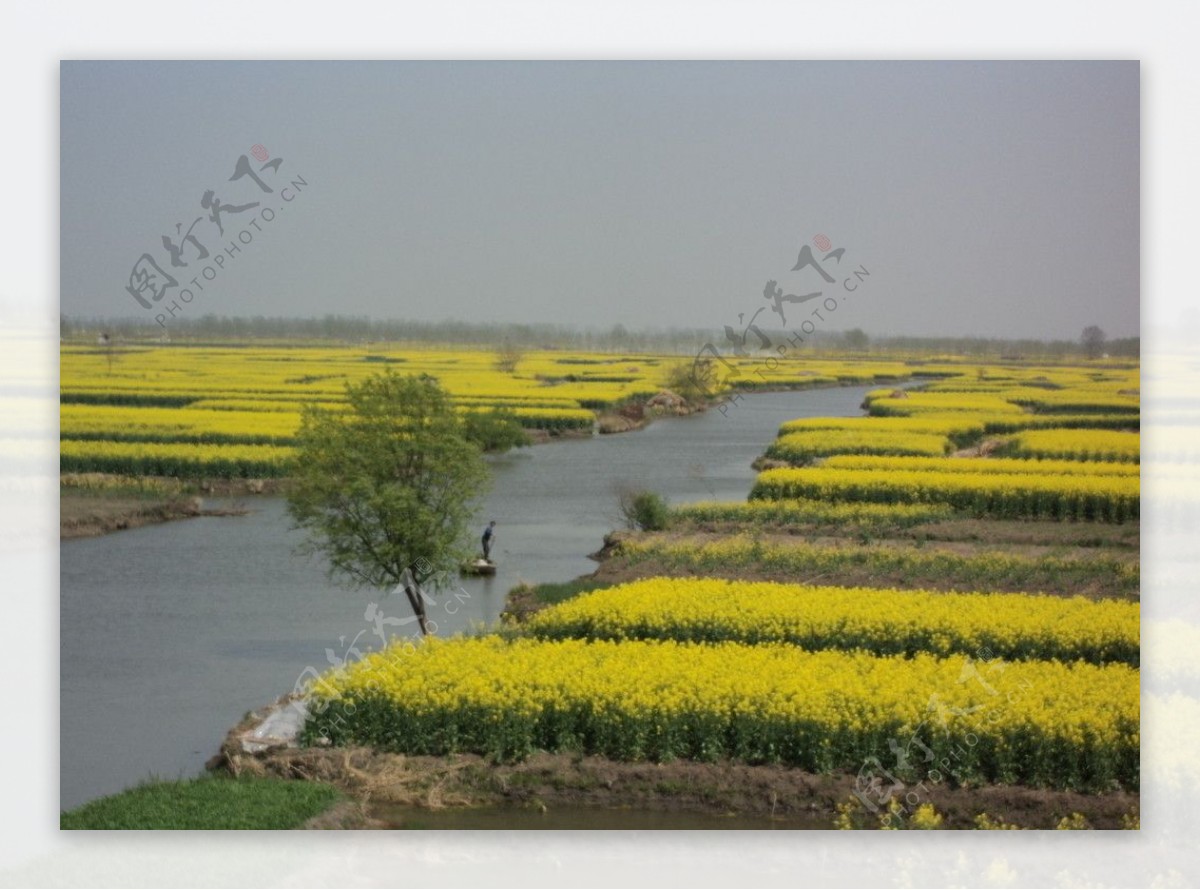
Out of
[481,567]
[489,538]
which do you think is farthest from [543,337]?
[481,567]

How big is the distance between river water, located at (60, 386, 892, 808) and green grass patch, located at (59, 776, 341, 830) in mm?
236

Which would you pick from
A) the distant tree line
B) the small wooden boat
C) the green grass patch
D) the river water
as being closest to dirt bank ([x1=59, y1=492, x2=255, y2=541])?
the river water

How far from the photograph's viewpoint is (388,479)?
936 cm

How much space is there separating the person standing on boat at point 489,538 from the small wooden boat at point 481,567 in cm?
4

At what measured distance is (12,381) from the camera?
815 cm

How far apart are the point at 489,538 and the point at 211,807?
345 centimetres

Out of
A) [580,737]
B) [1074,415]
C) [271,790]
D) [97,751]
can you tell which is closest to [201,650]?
[97,751]

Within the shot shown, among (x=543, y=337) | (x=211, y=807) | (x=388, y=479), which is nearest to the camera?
(x=211, y=807)

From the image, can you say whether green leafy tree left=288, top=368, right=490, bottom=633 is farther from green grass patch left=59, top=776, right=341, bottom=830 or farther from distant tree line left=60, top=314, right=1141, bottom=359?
green grass patch left=59, top=776, right=341, bottom=830

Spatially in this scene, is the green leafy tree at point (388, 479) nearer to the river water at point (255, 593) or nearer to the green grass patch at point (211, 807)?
the river water at point (255, 593)

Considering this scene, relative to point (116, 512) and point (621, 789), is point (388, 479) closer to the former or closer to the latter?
point (116, 512)

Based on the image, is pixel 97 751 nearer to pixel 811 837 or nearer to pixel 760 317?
pixel 811 837

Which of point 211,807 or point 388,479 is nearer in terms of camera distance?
point 211,807

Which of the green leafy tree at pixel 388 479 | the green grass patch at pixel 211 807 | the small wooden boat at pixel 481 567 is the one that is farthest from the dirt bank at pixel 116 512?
the small wooden boat at pixel 481 567
